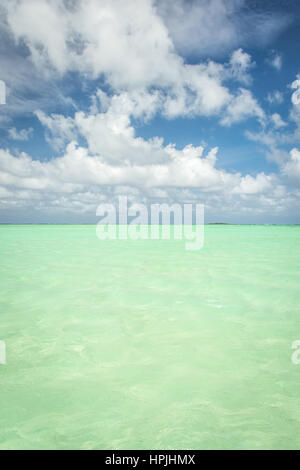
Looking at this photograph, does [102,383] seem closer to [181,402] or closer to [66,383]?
[66,383]

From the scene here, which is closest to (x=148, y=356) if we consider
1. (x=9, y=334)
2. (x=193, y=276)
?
(x=9, y=334)

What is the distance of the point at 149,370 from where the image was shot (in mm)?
3164

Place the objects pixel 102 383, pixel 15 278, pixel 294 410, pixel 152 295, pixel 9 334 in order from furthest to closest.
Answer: pixel 15 278, pixel 152 295, pixel 9 334, pixel 102 383, pixel 294 410

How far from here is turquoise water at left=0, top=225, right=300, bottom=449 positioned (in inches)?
87.4

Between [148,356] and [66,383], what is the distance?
3.57 ft

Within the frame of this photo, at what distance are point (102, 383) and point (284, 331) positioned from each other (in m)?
3.14

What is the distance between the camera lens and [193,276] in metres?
8.80

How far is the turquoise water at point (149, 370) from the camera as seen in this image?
2.22 meters

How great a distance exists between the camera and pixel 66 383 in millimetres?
2896
